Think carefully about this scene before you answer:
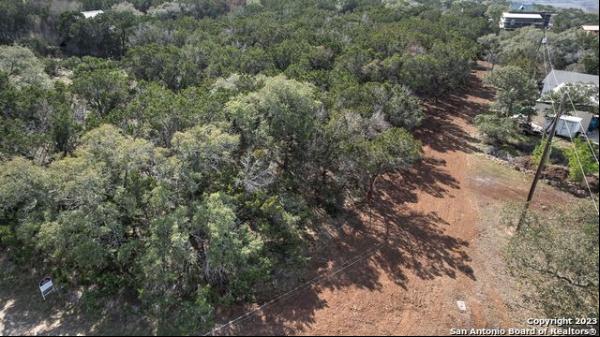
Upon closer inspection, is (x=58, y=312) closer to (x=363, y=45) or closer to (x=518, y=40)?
(x=363, y=45)

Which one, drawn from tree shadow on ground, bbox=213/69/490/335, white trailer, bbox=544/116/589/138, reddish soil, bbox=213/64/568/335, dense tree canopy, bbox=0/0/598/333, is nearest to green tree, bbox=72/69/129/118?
dense tree canopy, bbox=0/0/598/333

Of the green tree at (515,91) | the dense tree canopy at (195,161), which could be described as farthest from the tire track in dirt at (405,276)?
the green tree at (515,91)

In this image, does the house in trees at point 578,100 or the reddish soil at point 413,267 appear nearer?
the reddish soil at point 413,267

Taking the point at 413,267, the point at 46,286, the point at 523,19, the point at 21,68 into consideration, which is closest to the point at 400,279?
the point at 413,267

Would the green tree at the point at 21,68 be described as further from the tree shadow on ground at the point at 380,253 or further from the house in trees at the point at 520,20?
the house in trees at the point at 520,20

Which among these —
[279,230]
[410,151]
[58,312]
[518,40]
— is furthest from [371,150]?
[518,40]

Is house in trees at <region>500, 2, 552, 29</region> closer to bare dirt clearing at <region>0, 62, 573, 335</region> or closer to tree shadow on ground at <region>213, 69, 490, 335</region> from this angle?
bare dirt clearing at <region>0, 62, 573, 335</region>

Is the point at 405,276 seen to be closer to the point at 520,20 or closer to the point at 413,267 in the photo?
the point at 413,267

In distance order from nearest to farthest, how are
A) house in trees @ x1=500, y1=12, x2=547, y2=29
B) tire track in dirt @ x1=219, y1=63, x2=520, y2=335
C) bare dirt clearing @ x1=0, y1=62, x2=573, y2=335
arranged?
bare dirt clearing @ x1=0, y1=62, x2=573, y2=335, tire track in dirt @ x1=219, y1=63, x2=520, y2=335, house in trees @ x1=500, y1=12, x2=547, y2=29
